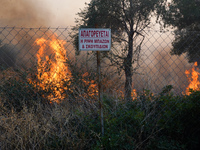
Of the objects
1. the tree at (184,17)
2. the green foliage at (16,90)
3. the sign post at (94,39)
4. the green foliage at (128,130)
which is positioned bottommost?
the green foliage at (128,130)

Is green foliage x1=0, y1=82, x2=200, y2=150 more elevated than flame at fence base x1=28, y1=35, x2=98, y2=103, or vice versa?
flame at fence base x1=28, y1=35, x2=98, y2=103

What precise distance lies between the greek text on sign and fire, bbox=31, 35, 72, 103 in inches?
92.1

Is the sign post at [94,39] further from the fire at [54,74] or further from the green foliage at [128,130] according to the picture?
the fire at [54,74]

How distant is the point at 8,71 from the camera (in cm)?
700

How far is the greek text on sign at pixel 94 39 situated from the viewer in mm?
3715

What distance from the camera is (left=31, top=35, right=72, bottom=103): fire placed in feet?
20.5

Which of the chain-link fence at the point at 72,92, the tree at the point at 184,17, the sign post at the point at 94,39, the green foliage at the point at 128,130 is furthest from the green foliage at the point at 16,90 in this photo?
the tree at the point at 184,17

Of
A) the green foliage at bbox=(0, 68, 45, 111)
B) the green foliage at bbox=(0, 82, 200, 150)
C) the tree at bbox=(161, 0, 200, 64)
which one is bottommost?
the green foliage at bbox=(0, 82, 200, 150)

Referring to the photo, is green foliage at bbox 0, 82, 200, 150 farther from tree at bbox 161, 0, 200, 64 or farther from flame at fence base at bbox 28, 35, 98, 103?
tree at bbox 161, 0, 200, 64

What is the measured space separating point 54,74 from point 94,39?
10.7ft

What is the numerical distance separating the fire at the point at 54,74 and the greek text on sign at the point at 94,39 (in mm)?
2340

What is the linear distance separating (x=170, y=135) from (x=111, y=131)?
1056mm

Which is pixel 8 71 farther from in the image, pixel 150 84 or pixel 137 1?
pixel 137 1

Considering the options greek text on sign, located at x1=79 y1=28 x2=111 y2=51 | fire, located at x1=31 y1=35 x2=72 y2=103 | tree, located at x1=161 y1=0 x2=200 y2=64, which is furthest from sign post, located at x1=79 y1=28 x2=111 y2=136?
tree, located at x1=161 y1=0 x2=200 y2=64
